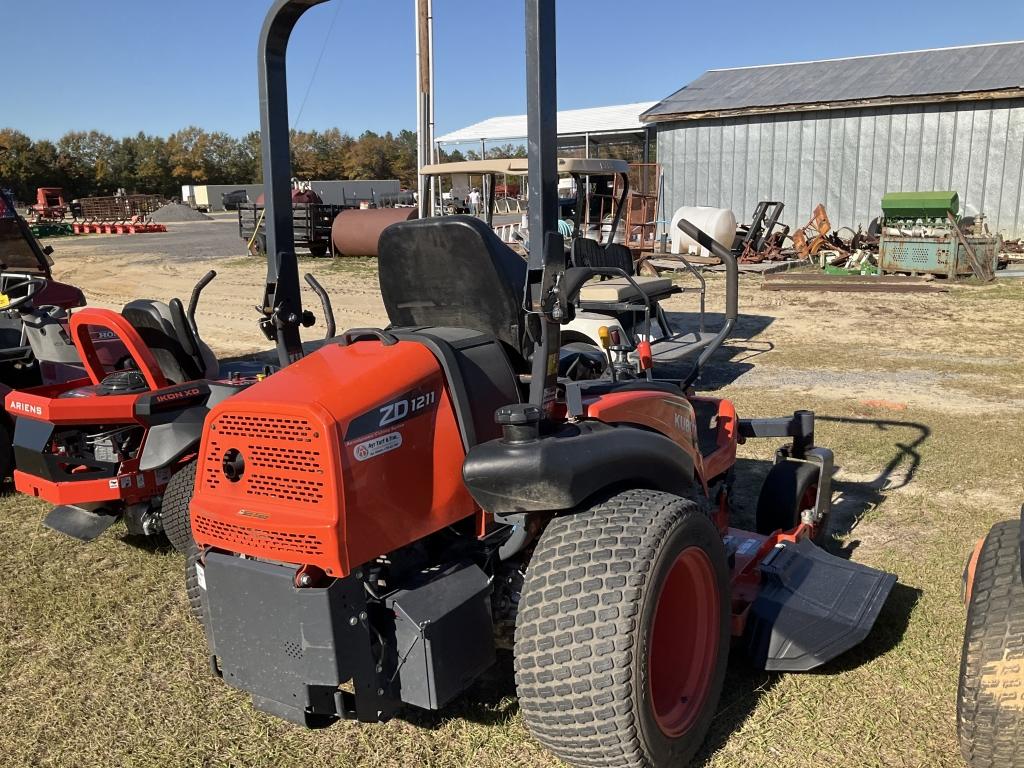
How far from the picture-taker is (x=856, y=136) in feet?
61.2

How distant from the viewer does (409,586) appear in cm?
245

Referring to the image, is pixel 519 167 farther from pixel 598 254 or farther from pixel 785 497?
pixel 785 497

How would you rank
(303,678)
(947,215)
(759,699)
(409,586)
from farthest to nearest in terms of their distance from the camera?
(947,215) < (759,699) < (409,586) < (303,678)

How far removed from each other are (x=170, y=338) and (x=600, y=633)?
11.5 feet

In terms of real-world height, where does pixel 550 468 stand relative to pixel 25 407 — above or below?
above

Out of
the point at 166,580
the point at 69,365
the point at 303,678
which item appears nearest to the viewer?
the point at 303,678

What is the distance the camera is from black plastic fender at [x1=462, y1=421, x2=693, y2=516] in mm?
2336

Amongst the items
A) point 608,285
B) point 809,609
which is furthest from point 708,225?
point 809,609

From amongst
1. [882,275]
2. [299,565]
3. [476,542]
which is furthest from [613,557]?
[882,275]

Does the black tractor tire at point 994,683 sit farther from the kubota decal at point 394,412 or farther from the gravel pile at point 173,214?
the gravel pile at point 173,214

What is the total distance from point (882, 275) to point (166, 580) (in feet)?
45.6

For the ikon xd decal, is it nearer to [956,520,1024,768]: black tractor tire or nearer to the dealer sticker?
the dealer sticker

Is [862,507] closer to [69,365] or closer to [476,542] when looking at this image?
[476,542]

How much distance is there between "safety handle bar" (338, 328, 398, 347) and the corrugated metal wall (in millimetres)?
18014
